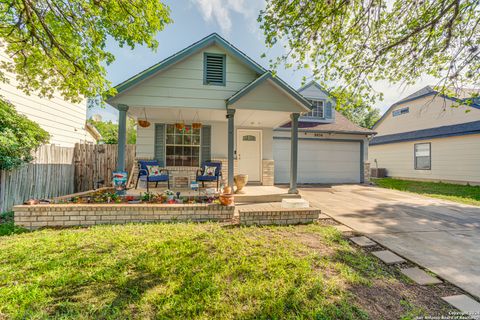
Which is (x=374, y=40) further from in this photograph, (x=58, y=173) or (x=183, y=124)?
(x=58, y=173)

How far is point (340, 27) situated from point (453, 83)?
2.54 meters

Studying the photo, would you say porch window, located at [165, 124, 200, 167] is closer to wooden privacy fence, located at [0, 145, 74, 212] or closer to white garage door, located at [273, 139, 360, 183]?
wooden privacy fence, located at [0, 145, 74, 212]

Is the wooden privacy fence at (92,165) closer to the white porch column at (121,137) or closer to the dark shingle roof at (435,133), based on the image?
the white porch column at (121,137)

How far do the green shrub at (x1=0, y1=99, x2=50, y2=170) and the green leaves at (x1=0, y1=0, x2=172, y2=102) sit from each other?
1003 millimetres

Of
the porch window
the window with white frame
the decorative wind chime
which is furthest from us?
the window with white frame

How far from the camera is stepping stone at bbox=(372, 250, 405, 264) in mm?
2897

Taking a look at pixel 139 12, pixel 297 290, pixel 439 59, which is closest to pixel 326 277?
pixel 297 290

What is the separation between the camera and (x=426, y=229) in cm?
414

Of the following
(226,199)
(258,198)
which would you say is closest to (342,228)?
(258,198)

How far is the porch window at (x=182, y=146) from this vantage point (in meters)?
7.90

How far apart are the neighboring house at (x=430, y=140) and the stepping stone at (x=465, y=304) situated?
33.2ft

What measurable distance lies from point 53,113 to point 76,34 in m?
4.85

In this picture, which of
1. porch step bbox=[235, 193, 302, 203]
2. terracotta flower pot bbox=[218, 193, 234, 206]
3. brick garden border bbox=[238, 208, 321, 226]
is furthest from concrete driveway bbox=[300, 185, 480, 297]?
terracotta flower pot bbox=[218, 193, 234, 206]

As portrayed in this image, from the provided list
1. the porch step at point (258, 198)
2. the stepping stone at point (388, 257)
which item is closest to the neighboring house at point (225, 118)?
the porch step at point (258, 198)
